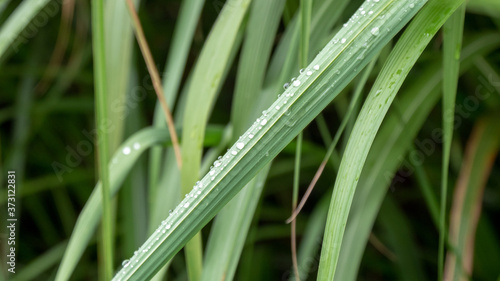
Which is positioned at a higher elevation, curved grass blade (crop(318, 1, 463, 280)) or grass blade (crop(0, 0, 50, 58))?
grass blade (crop(0, 0, 50, 58))

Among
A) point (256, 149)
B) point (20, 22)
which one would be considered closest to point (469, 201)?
point (256, 149)

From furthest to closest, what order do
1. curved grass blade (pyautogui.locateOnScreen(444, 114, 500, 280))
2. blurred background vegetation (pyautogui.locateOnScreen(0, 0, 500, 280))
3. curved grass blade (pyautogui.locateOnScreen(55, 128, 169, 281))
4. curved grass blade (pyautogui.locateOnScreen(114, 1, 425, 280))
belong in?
blurred background vegetation (pyautogui.locateOnScreen(0, 0, 500, 280))
curved grass blade (pyautogui.locateOnScreen(444, 114, 500, 280))
curved grass blade (pyautogui.locateOnScreen(55, 128, 169, 281))
curved grass blade (pyautogui.locateOnScreen(114, 1, 425, 280))

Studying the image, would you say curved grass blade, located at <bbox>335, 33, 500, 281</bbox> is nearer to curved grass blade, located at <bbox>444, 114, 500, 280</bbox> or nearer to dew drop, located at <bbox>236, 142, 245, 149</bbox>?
curved grass blade, located at <bbox>444, 114, 500, 280</bbox>

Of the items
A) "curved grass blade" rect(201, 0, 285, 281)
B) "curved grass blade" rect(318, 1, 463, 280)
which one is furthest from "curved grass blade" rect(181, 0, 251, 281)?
"curved grass blade" rect(318, 1, 463, 280)

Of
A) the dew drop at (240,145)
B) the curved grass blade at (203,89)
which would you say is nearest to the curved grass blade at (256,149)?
the dew drop at (240,145)

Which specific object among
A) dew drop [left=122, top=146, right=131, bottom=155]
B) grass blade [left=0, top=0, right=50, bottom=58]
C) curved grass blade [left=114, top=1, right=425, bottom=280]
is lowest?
curved grass blade [left=114, top=1, right=425, bottom=280]

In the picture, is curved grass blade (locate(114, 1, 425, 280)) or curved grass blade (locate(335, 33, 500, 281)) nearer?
curved grass blade (locate(114, 1, 425, 280))

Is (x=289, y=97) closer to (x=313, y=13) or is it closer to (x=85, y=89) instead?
(x=313, y=13)
